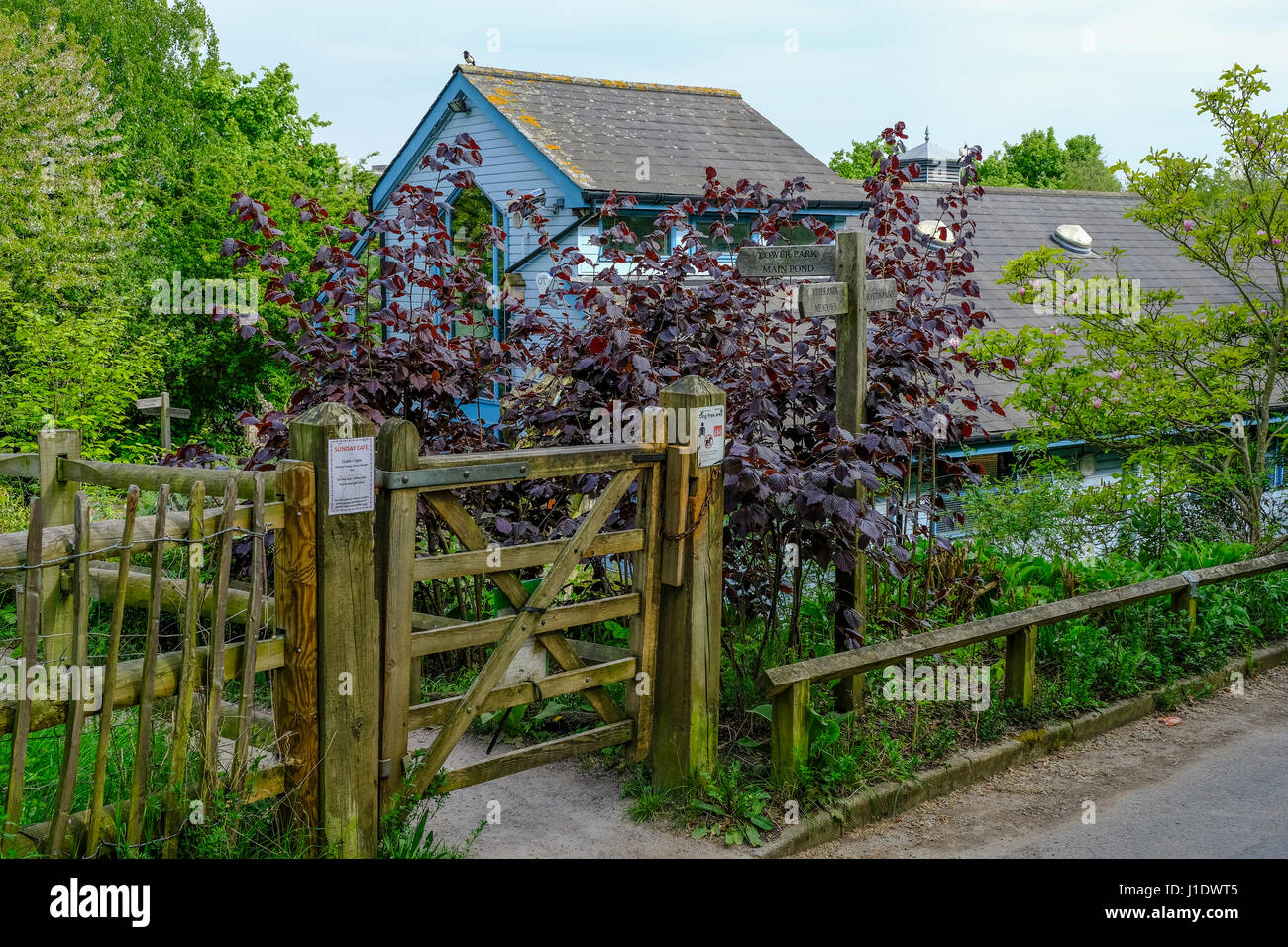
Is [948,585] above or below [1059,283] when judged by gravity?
below

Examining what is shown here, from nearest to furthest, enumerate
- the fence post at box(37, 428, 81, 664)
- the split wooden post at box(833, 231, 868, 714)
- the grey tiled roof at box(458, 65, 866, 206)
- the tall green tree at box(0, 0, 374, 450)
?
1. the fence post at box(37, 428, 81, 664)
2. the split wooden post at box(833, 231, 868, 714)
3. the grey tiled roof at box(458, 65, 866, 206)
4. the tall green tree at box(0, 0, 374, 450)

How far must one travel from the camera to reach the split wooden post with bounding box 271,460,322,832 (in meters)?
3.56

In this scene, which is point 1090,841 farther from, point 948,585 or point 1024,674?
point 948,585

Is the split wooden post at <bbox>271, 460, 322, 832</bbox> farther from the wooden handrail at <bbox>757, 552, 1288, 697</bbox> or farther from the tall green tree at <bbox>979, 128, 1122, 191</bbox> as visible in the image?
the tall green tree at <bbox>979, 128, 1122, 191</bbox>

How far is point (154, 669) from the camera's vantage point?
3281mm

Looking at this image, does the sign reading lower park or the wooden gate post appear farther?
the sign reading lower park

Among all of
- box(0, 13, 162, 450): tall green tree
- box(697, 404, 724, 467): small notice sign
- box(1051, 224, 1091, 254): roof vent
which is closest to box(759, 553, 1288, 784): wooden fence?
box(697, 404, 724, 467): small notice sign

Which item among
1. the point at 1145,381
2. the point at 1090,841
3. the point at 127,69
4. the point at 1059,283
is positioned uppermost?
the point at 127,69

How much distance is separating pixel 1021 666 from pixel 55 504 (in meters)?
4.86

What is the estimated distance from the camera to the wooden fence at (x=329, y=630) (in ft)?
10.6

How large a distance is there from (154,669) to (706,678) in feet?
7.55

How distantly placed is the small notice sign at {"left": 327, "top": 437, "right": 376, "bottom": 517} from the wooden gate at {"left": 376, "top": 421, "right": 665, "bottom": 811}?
17cm

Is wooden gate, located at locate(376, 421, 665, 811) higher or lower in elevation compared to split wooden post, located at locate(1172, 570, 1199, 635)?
higher

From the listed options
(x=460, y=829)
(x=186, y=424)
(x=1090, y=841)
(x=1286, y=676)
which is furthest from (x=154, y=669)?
(x=186, y=424)
